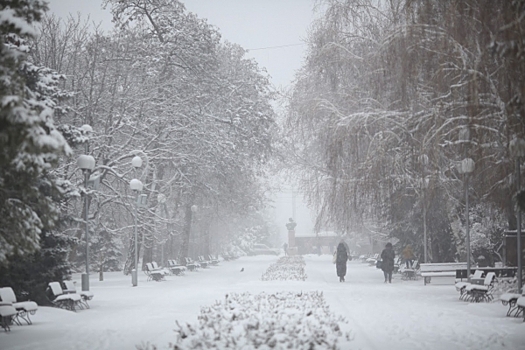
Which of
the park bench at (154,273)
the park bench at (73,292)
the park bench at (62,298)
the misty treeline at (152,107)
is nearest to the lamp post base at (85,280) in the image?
the park bench at (73,292)

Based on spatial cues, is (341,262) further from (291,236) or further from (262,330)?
(291,236)

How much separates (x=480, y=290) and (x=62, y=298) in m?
11.0

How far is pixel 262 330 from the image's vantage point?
36.8 ft

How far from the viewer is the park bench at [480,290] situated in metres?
18.1

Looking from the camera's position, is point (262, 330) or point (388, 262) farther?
point (388, 262)

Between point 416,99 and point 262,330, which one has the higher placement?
point 416,99

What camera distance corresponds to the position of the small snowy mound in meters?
10.3

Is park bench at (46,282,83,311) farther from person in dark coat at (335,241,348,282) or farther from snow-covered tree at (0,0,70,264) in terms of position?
person in dark coat at (335,241,348,282)

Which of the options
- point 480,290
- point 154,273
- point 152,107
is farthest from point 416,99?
point 154,273

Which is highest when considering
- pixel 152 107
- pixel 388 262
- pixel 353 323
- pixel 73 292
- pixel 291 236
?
pixel 152 107

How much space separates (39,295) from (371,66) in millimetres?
11327

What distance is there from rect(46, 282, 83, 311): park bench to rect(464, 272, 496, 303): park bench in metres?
10.5

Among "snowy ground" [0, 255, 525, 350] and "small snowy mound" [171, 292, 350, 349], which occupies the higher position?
"small snowy mound" [171, 292, 350, 349]

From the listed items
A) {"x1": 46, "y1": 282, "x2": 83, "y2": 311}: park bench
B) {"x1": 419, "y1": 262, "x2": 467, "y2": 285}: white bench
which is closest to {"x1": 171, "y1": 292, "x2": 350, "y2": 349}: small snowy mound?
{"x1": 46, "y1": 282, "x2": 83, "y2": 311}: park bench
